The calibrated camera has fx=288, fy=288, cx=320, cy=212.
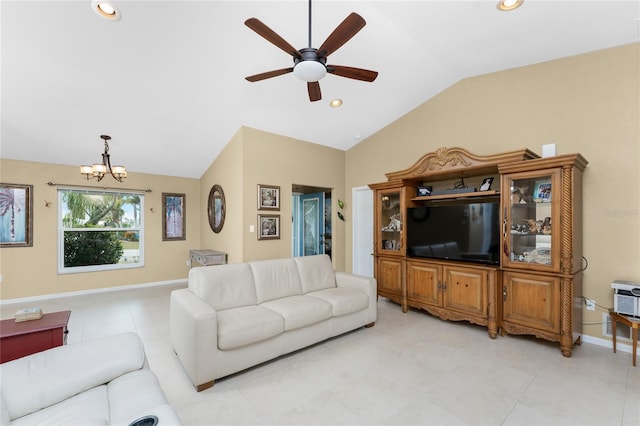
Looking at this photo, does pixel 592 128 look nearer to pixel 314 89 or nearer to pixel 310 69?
pixel 314 89

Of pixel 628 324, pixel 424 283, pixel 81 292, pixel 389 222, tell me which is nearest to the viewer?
pixel 628 324

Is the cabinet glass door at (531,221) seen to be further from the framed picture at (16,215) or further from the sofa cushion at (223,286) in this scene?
the framed picture at (16,215)

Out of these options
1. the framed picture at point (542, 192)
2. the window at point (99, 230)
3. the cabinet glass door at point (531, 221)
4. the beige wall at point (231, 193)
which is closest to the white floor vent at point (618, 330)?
the cabinet glass door at point (531, 221)

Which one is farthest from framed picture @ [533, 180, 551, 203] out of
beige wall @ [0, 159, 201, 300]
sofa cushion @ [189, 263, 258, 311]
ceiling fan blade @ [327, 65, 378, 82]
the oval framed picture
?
beige wall @ [0, 159, 201, 300]

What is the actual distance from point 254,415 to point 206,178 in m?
4.90

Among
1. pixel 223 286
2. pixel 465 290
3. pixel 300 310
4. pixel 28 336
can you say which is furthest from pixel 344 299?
pixel 28 336

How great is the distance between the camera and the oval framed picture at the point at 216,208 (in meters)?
5.12

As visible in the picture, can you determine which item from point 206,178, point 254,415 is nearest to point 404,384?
point 254,415

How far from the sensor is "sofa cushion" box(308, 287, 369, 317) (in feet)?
10.3

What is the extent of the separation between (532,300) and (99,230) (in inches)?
266

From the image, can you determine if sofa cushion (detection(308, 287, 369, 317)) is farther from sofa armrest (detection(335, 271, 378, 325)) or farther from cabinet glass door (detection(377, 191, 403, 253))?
cabinet glass door (detection(377, 191, 403, 253))

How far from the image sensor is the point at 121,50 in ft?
9.21

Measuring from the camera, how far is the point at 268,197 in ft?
15.6

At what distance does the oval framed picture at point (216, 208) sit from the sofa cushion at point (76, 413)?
375 centimetres
